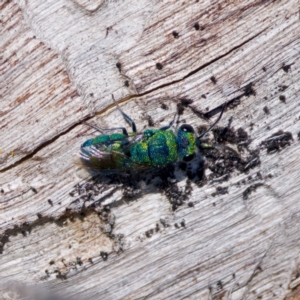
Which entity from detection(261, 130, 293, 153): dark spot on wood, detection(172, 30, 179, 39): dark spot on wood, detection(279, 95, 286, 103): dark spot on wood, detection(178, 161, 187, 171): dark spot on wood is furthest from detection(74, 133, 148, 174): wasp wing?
detection(279, 95, 286, 103): dark spot on wood

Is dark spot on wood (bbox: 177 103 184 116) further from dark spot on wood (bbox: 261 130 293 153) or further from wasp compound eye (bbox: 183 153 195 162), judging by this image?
dark spot on wood (bbox: 261 130 293 153)

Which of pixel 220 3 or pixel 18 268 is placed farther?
pixel 18 268

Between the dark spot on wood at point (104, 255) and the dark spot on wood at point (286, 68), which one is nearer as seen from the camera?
the dark spot on wood at point (286, 68)

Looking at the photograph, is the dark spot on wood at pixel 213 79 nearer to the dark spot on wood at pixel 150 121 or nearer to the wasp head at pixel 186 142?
the wasp head at pixel 186 142

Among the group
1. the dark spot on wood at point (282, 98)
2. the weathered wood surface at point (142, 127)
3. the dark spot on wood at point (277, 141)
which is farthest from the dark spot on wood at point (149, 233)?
the dark spot on wood at point (282, 98)

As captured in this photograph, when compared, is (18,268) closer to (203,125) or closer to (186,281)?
(186,281)

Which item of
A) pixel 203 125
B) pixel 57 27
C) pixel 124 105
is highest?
pixel 57 27

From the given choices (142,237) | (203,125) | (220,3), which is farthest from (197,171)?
(220,3)
